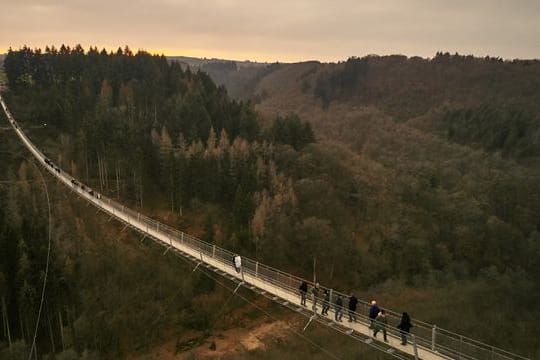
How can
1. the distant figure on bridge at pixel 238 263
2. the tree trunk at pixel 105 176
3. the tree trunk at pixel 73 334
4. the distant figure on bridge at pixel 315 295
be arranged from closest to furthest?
1. the distant figure on bridge at pixel 315 295
2. the distant figure on bridge at pixel 238 263
3. the tree trunk at pixel 73 334
4. the tree trunk at pixel 105 176

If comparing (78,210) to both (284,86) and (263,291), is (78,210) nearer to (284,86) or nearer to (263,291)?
(263,291)

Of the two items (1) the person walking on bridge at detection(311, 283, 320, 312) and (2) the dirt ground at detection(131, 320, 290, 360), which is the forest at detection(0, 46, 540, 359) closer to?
(2) the dirt ground at detection(131, 320, 290, 360)

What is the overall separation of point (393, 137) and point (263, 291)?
8695cm

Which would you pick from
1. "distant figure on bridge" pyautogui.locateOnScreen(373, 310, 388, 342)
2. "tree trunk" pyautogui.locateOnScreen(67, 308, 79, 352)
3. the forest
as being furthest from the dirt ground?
"distant figure on bridge" pyautogui.locateOnScreen(373, 310, 388, 342)

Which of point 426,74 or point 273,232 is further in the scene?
point 426,74

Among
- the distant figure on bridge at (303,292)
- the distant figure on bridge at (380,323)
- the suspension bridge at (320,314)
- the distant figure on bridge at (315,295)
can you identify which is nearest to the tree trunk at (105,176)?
the suspension bridge at (320,314)

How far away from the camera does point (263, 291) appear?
20.4 m

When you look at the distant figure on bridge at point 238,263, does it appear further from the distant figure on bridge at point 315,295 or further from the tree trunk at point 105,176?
the tree trunk at point 105,176

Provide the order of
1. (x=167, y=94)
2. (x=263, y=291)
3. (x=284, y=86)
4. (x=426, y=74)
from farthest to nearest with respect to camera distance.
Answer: (x=284, y=86)
(x=426, y=74)
(x=167, y=94)
(x=263, y=291)

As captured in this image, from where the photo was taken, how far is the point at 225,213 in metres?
54.8

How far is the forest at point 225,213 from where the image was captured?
39125 millimetres

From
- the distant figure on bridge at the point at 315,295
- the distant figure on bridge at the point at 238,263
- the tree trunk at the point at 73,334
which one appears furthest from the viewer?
the tree trunk at the point at 73,334

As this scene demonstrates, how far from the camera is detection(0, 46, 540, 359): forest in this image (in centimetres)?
3912

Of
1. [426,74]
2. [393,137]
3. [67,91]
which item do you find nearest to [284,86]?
[426,74]
